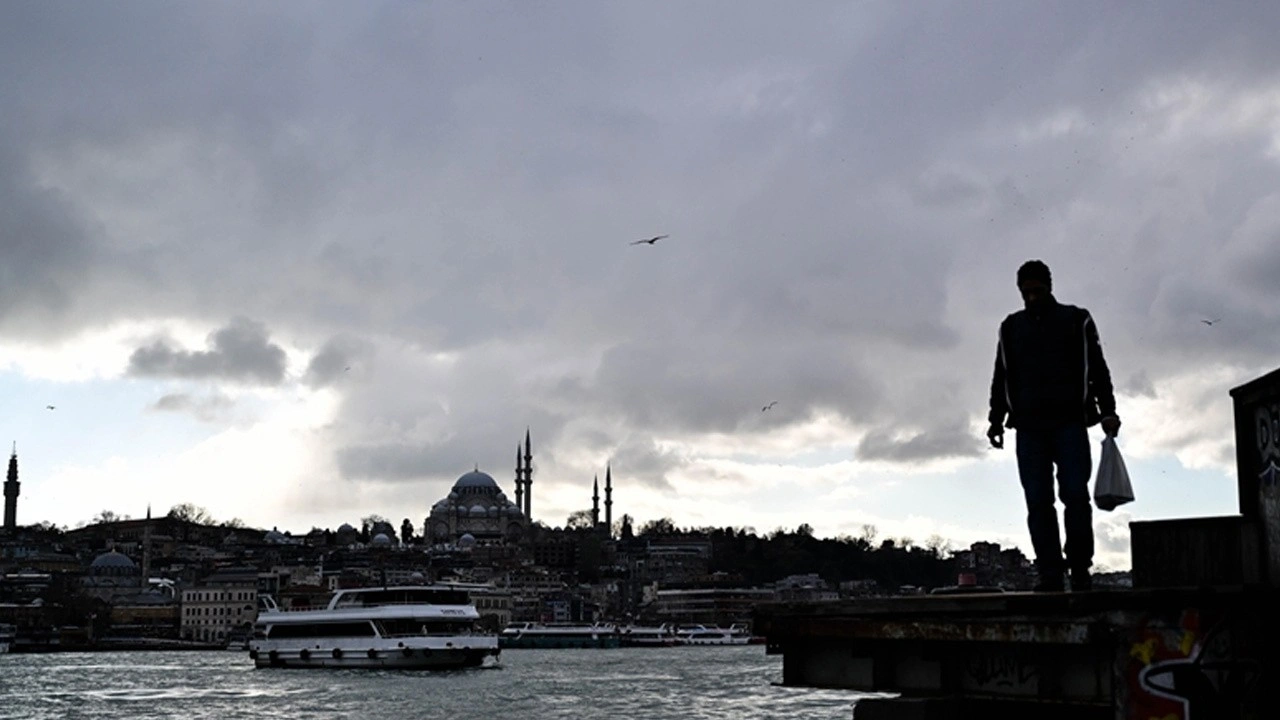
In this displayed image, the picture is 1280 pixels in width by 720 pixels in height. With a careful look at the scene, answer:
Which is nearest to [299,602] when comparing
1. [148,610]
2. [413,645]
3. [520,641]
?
[413,645]

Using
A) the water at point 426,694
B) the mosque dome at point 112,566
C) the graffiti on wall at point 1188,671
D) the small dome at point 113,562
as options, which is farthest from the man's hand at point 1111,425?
the small dome at point 113,562

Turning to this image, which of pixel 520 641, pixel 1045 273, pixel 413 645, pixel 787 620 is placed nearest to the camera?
pixel 1045 273

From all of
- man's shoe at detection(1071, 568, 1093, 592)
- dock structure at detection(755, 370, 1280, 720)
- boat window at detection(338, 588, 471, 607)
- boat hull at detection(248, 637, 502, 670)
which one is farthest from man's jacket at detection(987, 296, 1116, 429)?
boat window at detection(338, 588, 471, 607)

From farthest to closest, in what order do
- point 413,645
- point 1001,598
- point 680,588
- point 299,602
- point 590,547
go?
point 590,547
point 680,588
point 299,602
point 413,645
point 1001,598

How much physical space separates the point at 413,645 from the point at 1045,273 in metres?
56.4

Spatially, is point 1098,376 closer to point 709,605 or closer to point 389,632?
point 389,632

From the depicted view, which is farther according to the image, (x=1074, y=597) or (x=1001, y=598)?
(x=1001, y=598)

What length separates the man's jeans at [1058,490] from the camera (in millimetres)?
7805

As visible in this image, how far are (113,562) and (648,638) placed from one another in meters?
64.4

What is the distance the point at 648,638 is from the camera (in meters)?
131

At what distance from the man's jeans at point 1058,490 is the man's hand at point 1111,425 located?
123mm

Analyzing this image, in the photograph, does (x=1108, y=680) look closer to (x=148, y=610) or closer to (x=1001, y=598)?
(x=1001, y=598)

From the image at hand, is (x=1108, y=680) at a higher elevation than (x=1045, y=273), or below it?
below

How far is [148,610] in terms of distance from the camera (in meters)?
143
